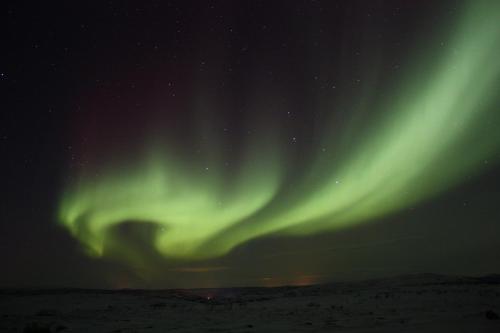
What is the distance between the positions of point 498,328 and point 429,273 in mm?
60649

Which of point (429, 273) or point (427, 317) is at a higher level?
point (429, 273)

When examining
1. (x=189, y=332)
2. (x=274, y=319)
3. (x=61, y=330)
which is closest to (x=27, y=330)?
(x=61, y=330)

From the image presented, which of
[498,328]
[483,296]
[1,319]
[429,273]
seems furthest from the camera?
[429,273]

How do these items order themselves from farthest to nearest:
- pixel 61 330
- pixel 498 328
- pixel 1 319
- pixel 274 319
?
pixel 1 319 → pixel 274 319 → pixel 61 330 → pixel 498 328

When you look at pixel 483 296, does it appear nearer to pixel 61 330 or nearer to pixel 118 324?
pixel 118 324

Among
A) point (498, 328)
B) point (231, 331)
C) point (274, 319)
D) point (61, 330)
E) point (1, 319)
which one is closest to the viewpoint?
point (498, 328)

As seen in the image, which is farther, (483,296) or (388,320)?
(483,296)

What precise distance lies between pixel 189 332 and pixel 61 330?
19.5 feet

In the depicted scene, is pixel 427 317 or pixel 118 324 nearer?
pixel 427 317

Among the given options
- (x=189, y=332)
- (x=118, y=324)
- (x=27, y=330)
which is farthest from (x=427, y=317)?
(x=27, y=330)

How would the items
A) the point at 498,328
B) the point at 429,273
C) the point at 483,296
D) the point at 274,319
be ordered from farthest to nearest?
1. the point at 429,273
2. the point at 483,296
3. the point at 274,319
4. the point at 498,328

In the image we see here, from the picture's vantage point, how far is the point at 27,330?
49.7 feet

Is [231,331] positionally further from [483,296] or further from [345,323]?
[483,296]

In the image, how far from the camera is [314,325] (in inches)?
597
